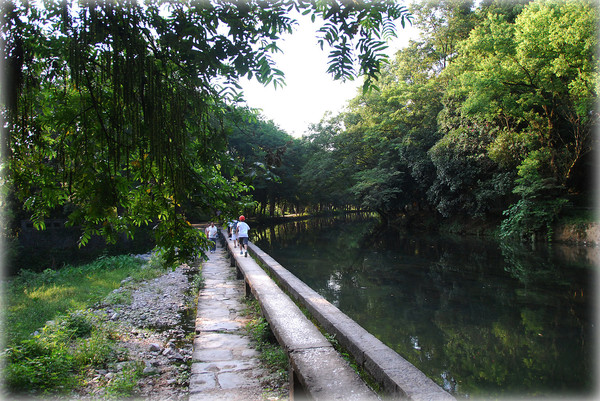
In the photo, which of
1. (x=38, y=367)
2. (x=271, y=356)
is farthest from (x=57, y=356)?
(x=271, y=356)

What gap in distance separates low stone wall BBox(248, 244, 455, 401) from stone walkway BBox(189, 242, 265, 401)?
107 centimetres

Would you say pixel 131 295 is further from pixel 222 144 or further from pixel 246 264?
pixel 222 144

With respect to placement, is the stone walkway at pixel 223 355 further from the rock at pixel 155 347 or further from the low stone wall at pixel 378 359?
the low stone wall at pixel 378 359

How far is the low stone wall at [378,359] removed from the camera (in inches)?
120

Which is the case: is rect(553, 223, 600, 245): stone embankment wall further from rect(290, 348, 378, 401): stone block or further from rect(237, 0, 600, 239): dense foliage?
rect(290, 348, 378, 401): stone block

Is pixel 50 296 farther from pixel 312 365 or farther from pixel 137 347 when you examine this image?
pixel 312 365

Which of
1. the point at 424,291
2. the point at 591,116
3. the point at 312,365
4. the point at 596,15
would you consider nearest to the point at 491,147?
the point at 591,116

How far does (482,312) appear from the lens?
767 cm

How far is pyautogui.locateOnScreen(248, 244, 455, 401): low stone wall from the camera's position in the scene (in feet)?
9.99

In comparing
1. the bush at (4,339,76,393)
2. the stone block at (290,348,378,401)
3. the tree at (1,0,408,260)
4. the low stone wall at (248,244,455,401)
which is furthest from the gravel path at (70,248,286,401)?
the tree at (1,0,408,260)

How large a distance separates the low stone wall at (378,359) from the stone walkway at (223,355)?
42.1 inches

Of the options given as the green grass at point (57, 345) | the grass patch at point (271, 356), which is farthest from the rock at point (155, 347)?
the grass patch at point (271, 356)

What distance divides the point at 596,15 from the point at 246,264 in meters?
14.1

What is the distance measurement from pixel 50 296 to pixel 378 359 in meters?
8.09
